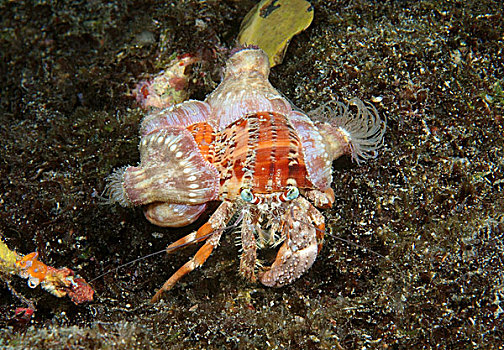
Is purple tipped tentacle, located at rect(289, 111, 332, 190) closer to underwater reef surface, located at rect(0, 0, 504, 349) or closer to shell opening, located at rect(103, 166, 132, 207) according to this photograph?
underwater reef surface, located at rect(0, 0, 504, 349)

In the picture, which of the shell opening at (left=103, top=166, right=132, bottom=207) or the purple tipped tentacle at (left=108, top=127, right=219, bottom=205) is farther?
the shell opening at (left=103, top=166, right=132, bottom=207)

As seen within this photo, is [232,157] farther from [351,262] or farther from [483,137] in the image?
[483,137]

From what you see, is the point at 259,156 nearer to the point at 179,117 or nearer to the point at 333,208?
the point at 179,117

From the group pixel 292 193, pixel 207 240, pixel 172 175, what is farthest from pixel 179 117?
pixel 292 193

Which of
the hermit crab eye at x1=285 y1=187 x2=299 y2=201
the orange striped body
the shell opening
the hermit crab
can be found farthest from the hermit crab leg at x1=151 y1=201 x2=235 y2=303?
the shell opening

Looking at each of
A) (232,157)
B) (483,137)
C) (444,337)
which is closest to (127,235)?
(232,157)

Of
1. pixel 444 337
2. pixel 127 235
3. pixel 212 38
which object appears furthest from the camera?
pixel 212 38
